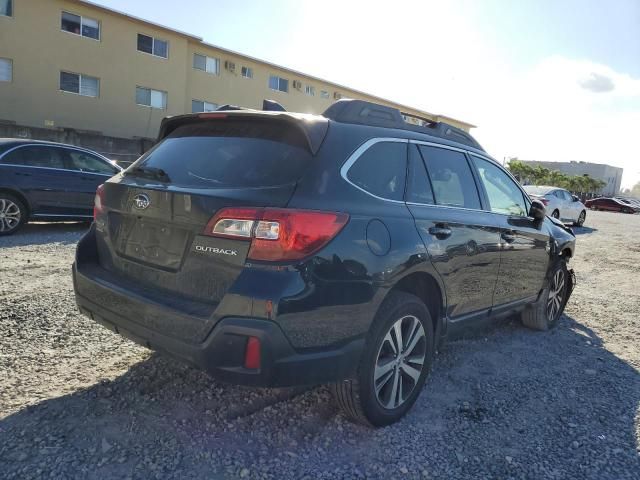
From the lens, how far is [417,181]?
319cm

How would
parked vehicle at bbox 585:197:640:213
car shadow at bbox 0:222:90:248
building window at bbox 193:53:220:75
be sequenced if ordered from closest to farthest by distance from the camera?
car shadow at bbox 0:222:90:248
building window at bbox 193:53:220:75
parked vehicle at bbox 585:197:640:213

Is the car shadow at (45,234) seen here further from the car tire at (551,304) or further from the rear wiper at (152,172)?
the car tire at (551,304)

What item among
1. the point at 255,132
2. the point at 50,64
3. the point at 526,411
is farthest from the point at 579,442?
the point at 50,64

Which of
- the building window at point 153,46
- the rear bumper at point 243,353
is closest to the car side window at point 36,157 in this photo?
the rear bumper at point 243,353

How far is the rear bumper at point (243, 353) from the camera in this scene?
7.39 ft

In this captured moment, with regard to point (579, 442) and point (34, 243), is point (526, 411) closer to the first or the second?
point (579, 442)

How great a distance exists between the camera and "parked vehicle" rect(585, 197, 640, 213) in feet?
153

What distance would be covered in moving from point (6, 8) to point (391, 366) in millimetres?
25032

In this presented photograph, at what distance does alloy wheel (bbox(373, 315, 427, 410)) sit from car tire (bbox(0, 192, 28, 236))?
7614 millimetres

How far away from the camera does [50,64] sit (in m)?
21.9

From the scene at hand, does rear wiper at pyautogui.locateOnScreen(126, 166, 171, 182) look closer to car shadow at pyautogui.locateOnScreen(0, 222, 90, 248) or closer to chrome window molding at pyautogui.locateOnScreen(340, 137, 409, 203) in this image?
chrome window molding at pyautogui.locateOnScreen(340, 137, 409, 203)

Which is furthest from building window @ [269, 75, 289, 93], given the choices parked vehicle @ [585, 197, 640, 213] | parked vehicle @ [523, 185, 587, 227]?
parked vehicle @ [585, 197, 640, 213]

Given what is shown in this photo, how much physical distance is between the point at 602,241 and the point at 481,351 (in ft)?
40.7

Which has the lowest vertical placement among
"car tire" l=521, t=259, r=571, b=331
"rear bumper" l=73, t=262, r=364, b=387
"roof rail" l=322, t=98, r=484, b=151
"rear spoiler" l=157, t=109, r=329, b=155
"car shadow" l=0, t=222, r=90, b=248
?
"car shadow" l=0, t=222, r=90, b=248
